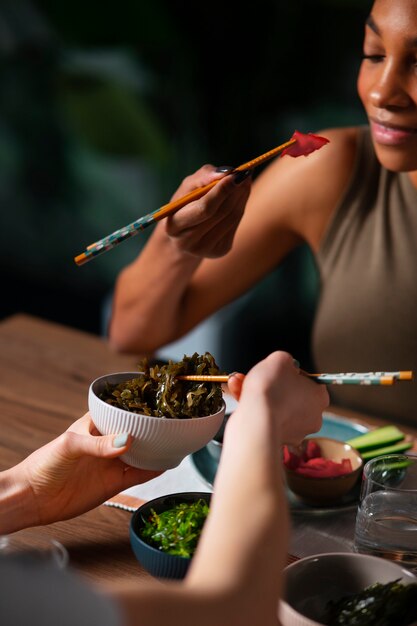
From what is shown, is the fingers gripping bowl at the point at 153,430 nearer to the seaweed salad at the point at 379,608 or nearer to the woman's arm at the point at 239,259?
the seaweed salad at the point at 379,608

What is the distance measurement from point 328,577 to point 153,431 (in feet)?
0.91

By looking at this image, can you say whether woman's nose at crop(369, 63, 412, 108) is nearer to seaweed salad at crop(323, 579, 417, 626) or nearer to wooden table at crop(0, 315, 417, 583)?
wooden table at crop(0, 315, 417, 583)

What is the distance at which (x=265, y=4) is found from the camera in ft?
11.5

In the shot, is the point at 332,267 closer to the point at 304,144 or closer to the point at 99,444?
the point at 304,144

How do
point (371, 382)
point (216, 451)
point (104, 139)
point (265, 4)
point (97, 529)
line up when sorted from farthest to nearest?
point (104, 139)
point (265, 4)
point (216, 451)
point (97, 529)
point (371, 382)

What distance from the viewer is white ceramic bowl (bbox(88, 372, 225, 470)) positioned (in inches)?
40.3

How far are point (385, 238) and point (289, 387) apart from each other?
44.3 inches

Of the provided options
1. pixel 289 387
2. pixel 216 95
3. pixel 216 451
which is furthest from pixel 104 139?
pixel 289 387

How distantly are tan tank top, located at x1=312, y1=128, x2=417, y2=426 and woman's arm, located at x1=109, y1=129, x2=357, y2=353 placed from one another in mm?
57

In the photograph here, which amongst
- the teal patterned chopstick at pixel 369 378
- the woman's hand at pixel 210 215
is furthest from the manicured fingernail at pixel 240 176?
the teal patterned chopstick at pixel 369 378

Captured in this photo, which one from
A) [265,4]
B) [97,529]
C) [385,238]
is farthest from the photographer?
[265,4]

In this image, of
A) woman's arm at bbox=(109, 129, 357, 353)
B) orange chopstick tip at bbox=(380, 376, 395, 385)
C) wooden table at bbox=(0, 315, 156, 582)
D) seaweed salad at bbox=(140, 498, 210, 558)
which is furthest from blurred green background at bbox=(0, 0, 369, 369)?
orange chopstick tip at bbox=(380, 376, 395, 385)

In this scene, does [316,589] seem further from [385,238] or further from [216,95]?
[216,95]

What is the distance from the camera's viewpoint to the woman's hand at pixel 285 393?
885 mm
